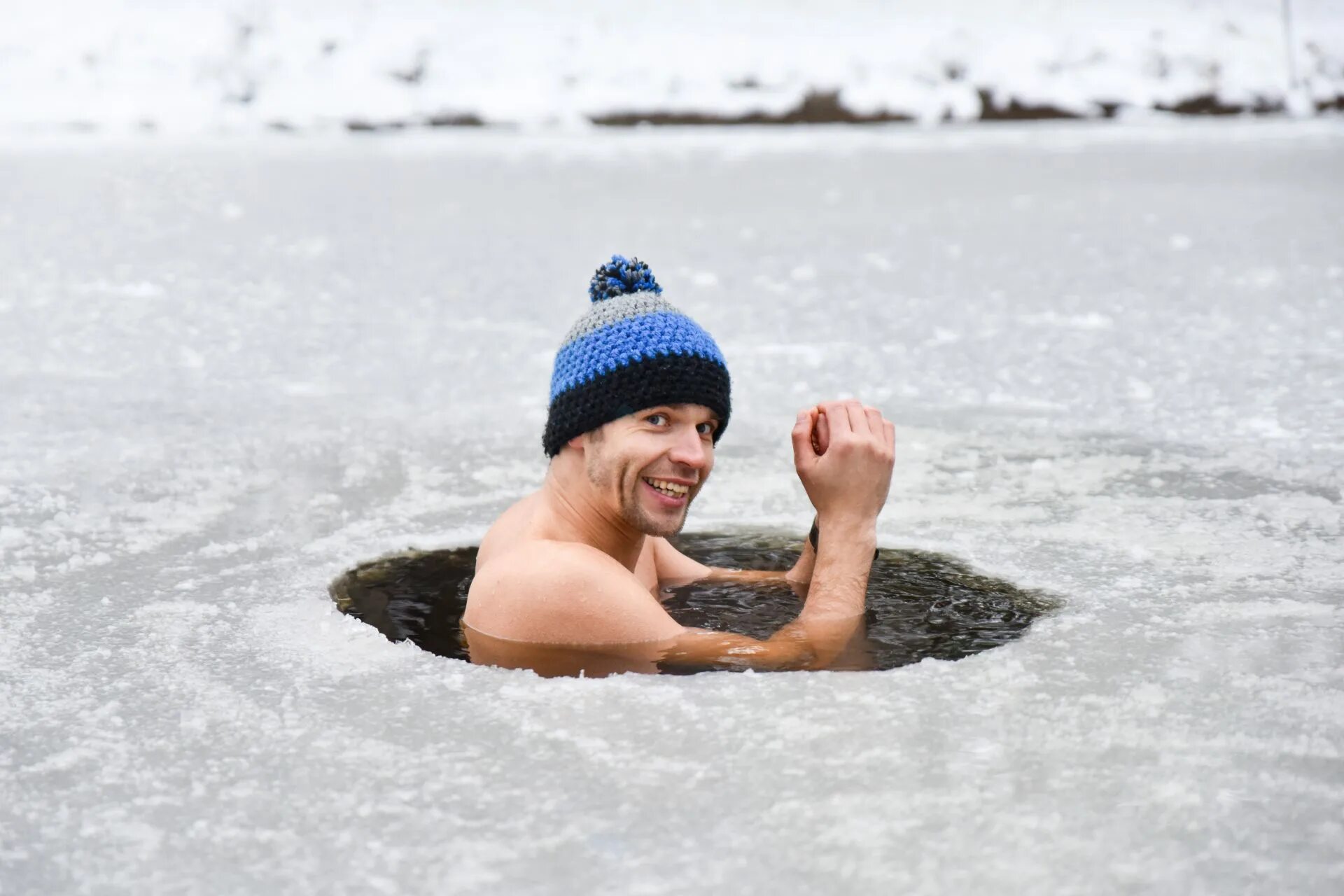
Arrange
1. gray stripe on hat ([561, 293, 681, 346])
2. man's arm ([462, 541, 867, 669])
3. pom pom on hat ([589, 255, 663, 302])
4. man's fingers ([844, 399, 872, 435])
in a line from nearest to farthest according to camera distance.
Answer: man's arm ([462, 541, 867, 669]) < gray stripe on hat ([561, 293, 681, 346]) < pom pom on hat ([589, 255, 663, 302]) < man's fingers ([844, 399, 872, 435])

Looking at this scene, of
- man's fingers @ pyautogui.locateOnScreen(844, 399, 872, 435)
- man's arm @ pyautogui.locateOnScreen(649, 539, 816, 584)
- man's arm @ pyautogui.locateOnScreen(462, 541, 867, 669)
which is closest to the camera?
man's arm @ pyautogui.locateOnScreen(462, 541, 867, 669)

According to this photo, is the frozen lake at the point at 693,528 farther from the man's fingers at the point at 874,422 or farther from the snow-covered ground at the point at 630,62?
the snow-covered ground at the point at 630,62

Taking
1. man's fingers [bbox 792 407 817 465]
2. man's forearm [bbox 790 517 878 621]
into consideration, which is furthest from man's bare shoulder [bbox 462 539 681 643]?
man's fingers [bbox 792 407 817 465]

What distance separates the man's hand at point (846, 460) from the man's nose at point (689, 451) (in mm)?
291

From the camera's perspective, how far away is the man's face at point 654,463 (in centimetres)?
324

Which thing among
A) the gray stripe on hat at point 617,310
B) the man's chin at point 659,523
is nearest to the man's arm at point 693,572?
the man's chin at point 659,523

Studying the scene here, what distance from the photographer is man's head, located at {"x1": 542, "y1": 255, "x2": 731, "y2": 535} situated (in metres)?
3.21

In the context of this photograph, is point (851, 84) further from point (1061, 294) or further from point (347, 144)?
point (1061, 294)

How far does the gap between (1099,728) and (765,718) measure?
62cm

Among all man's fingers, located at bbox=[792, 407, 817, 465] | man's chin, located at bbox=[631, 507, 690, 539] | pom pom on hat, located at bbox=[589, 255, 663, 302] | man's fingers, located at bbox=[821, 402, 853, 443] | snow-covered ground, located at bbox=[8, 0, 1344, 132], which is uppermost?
snow-covered ground, located at bbox=[8, 0, 1344, 132]

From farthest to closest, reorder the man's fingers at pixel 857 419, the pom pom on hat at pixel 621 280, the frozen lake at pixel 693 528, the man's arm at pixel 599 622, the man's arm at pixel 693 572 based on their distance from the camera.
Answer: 1. the man's arm at pixel 693 572
2. the man's fingers at pixel 857 419
3. the pom pom on hat at pixel 621 280
4. the man's arm at pixel 599 622
5. the frozen lake at pixel 693 528

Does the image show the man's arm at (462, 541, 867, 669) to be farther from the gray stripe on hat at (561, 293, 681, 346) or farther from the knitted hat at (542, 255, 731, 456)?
the gray stripe on hat at (561, 293, 681, 346)

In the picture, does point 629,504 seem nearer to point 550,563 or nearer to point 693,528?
point 550,563

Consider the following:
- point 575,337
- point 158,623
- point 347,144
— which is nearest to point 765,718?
point 575,337
